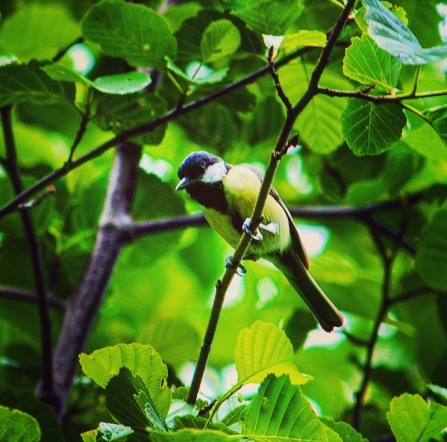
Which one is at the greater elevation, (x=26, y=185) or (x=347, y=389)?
(x=26, y=185)

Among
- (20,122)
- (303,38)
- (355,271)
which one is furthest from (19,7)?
(303,38)

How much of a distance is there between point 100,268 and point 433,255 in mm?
917

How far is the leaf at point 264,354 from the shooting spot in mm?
1046

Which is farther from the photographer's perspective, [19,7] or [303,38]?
[19,7]

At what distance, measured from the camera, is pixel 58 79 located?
4.67 feet

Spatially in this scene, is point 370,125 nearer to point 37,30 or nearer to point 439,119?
point 439,119

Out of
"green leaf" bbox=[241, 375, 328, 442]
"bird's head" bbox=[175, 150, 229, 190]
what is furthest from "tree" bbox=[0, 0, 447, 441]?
"bird's head" bbox=[175, 150, 229, 190]

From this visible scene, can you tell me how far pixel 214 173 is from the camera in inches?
59.7

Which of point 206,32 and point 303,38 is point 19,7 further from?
point 303,38

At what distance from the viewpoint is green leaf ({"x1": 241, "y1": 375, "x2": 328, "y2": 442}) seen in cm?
100

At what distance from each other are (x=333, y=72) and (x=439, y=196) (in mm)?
617

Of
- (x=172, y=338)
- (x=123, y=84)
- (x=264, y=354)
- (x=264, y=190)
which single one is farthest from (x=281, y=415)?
(x=172, y=338)

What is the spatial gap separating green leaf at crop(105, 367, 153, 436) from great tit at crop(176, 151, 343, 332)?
46 cm

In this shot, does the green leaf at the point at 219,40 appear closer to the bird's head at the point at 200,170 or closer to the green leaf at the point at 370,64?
the bird's head at the point at 200,170
